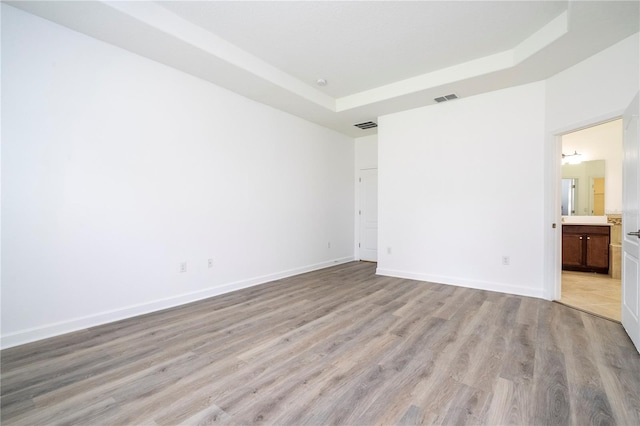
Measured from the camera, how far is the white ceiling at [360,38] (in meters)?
2.56

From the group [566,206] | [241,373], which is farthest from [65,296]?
[566,206]

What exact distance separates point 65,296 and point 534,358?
3985 mm

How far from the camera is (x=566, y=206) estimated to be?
221 inches

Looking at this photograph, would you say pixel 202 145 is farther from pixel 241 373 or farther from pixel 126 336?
pixel 241 373

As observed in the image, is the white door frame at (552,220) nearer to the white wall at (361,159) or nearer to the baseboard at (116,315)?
the white wall at (361,159)

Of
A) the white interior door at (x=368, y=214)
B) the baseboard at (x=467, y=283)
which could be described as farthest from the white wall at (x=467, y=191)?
the white interior door at (x=368, y=214)

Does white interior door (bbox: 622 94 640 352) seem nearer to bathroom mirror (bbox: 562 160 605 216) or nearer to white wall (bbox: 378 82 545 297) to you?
white wall (bbox: 378 82 545 297)

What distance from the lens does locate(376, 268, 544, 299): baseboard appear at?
148 inches

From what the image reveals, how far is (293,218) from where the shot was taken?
5.02 meters

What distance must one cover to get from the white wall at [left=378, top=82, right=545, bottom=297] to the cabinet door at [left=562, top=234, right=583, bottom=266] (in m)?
2.10

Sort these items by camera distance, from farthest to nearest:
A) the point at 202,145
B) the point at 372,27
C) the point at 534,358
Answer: the point at 202,145 → the point at 372,27 → the point at 534,358

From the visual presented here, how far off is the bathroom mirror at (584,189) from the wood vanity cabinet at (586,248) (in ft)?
2.12

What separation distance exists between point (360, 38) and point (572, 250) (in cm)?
514

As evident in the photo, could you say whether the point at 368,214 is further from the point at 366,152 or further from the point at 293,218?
the point at 293,218
